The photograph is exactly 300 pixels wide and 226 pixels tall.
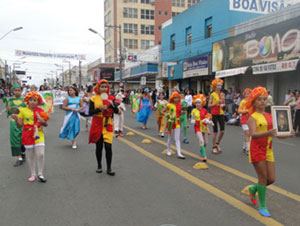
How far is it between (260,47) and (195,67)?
781 cm

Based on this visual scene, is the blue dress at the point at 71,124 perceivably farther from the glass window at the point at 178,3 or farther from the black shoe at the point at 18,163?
the glass window at the point at 178,3

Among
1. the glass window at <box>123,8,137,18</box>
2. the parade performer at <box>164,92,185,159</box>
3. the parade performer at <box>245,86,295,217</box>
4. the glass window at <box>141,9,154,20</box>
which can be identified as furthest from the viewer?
the glass window at <box>141,9,154,20</box>

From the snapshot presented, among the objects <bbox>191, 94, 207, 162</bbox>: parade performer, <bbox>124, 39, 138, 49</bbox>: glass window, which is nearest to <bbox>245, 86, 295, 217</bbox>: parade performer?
<bbox>191, 94, 207, 162</bbox>: parade performer

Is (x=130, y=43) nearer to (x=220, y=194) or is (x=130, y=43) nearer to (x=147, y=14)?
(x=147, y=14)

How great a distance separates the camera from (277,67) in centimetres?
1515

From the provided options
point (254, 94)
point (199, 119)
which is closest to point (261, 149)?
point (254, 94)

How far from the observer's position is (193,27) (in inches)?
1048

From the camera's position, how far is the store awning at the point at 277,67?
14112mm

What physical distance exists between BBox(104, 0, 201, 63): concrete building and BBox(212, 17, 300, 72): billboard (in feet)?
144

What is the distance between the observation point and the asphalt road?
148 inches

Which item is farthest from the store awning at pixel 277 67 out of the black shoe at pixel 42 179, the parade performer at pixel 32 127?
the black shoe at pixel 42 179

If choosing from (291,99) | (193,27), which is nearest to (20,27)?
(193,27)

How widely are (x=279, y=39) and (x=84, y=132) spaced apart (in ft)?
36.1

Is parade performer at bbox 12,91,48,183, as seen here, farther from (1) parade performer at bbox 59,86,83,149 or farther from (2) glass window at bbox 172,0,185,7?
(2) glass window at bbox 172,0,185,7
